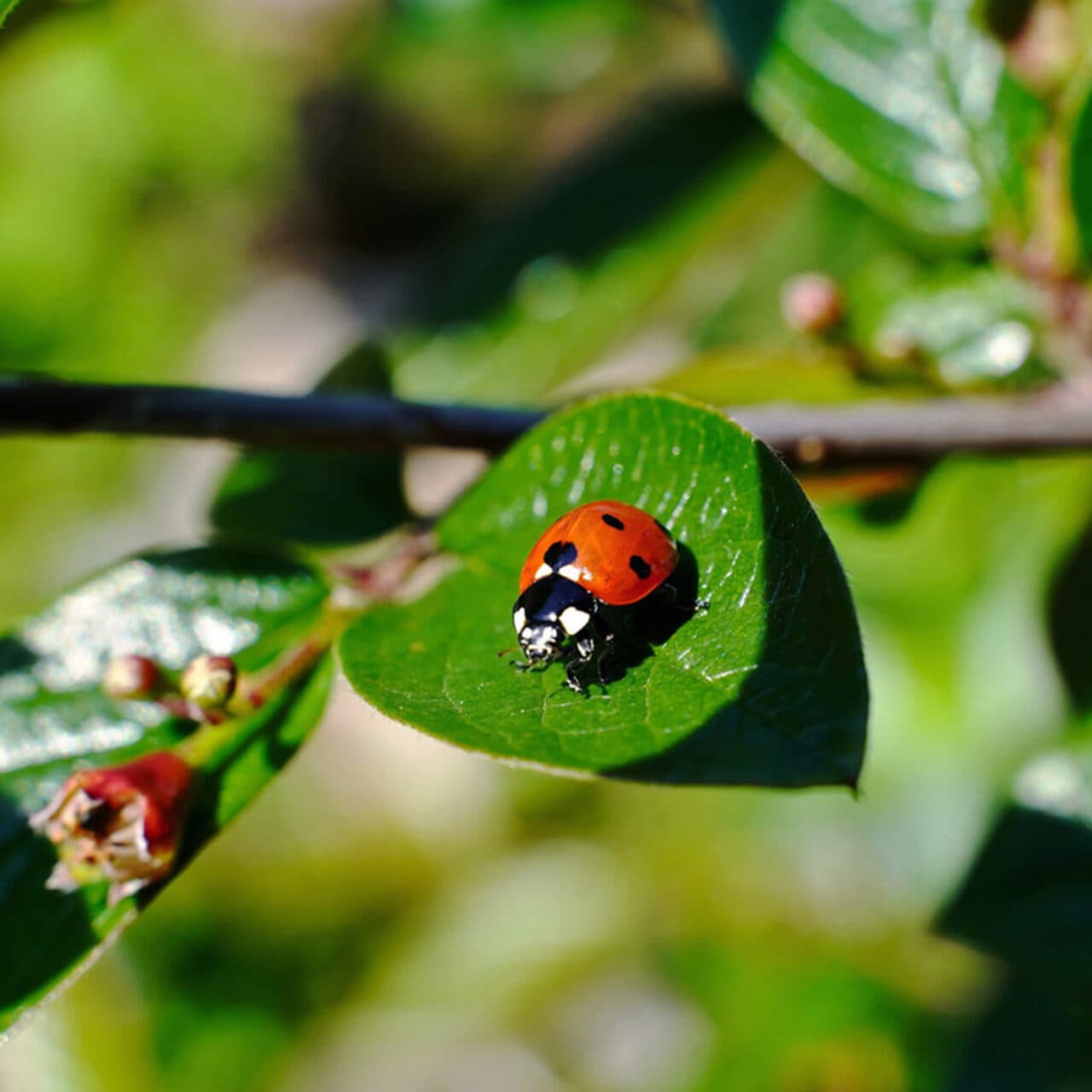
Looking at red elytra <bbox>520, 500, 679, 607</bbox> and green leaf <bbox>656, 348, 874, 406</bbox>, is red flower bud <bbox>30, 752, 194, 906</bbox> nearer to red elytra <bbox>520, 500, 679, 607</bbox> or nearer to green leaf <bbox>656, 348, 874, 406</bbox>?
red elytra <bbox>520, 500, 679, 607</bbox>

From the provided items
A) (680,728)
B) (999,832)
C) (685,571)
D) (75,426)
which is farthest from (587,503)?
(999,832)

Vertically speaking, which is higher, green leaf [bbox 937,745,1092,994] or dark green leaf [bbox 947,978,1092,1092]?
green leaf [bbox 937,745,1092,994]

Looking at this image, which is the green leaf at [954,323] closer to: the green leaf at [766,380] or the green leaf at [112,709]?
the green leaf at [766,380]

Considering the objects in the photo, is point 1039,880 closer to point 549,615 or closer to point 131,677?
point 549,615

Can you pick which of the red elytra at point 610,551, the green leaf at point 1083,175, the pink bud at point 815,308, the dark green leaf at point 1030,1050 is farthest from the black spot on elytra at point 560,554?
the dark green leaf at point 1030,1050

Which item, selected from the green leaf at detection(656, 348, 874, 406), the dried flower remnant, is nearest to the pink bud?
the green leaf at detection(656, 348, 874, 406)

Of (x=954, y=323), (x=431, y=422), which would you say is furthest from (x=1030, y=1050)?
(x=431, y=422)
